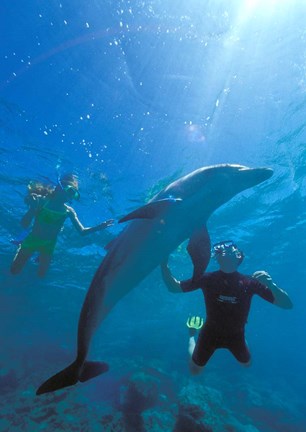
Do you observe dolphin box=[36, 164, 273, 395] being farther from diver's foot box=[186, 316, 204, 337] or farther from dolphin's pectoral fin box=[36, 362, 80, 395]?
diver's foot box=[186, 316, 204, 337]

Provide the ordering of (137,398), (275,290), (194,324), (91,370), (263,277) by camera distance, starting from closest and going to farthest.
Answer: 1. (91,370)
2. (263,277)
3. (275,290)
4. (194,324)
5. (137,398)

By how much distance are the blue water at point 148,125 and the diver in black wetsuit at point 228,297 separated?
18.6 feet

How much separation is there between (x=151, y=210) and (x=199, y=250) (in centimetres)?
134

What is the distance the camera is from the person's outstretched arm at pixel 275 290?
5562 millimetres

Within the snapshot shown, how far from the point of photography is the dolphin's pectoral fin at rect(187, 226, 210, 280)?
526 cm

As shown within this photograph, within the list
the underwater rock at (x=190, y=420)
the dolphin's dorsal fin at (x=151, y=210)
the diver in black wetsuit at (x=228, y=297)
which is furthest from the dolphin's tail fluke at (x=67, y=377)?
the underwater rock at (x=190, y=420)

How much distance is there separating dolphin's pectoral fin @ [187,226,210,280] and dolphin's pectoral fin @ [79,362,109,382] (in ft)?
6.95

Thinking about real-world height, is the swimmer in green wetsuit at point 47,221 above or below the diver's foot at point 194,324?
above

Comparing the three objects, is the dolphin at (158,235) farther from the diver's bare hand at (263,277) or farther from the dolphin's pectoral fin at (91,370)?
the diver's bare hand at (263,277)

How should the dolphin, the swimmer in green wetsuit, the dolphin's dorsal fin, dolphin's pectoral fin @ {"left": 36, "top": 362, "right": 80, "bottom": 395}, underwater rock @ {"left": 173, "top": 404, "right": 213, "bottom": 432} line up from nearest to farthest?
dolphin's pectoral fin @ {"left": 36, "top": 362, "right": 80, "bottom": 395}, the dolphin's dorsal fin, the dolphin, the swimmer in green wetsuit, underwater rock @ {"left": 173, "top": 404, "right": 213, "bottom": 432}

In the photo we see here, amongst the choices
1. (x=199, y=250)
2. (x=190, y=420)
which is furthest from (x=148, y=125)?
(x=190, y=420)

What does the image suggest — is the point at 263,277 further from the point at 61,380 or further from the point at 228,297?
the point at 61,380

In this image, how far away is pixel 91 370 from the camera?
4516mm

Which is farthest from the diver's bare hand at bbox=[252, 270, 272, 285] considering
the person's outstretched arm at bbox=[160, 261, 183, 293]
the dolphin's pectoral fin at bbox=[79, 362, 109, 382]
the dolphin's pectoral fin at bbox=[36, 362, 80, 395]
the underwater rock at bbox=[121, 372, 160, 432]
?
the underwater rock at bbox=[121, 372, 160, 432]
